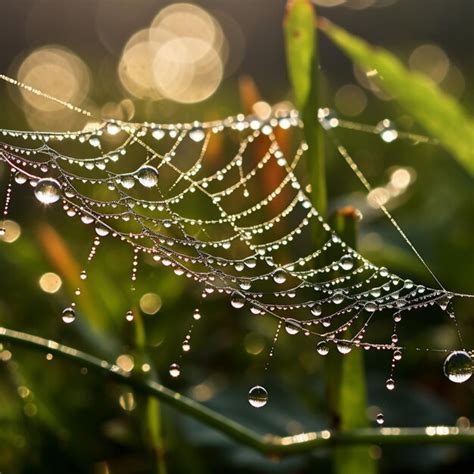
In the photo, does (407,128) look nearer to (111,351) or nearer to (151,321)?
(151,321)

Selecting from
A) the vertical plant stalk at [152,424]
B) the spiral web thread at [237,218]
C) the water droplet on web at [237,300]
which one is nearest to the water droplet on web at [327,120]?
the spiral web thread at [237,218]

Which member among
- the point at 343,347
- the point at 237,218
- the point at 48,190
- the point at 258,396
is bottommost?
the point at 258,396

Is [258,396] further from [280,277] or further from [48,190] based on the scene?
[48,190]

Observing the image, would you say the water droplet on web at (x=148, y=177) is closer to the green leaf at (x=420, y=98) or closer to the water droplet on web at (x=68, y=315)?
the water droplet on web at (x=68, y=315)

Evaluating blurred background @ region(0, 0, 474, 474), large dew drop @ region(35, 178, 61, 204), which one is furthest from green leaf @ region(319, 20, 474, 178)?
large dew drop @ region(35, 178, 61, 204)

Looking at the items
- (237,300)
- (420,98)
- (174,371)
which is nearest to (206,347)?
(237,300)

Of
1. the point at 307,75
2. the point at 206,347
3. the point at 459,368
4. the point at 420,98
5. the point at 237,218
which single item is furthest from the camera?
the point at 237,218

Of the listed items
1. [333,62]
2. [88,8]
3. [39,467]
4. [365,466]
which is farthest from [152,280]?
[88,8]

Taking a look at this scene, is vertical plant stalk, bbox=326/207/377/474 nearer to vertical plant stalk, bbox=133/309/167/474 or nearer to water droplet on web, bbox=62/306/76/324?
vertical plant stalk, bbox=133/309/167/474

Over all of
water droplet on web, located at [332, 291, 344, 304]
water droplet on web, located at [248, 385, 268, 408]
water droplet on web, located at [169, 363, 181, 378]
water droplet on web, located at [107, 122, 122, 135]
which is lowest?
water droplet on web, located at [248, 385, 268, 408]
